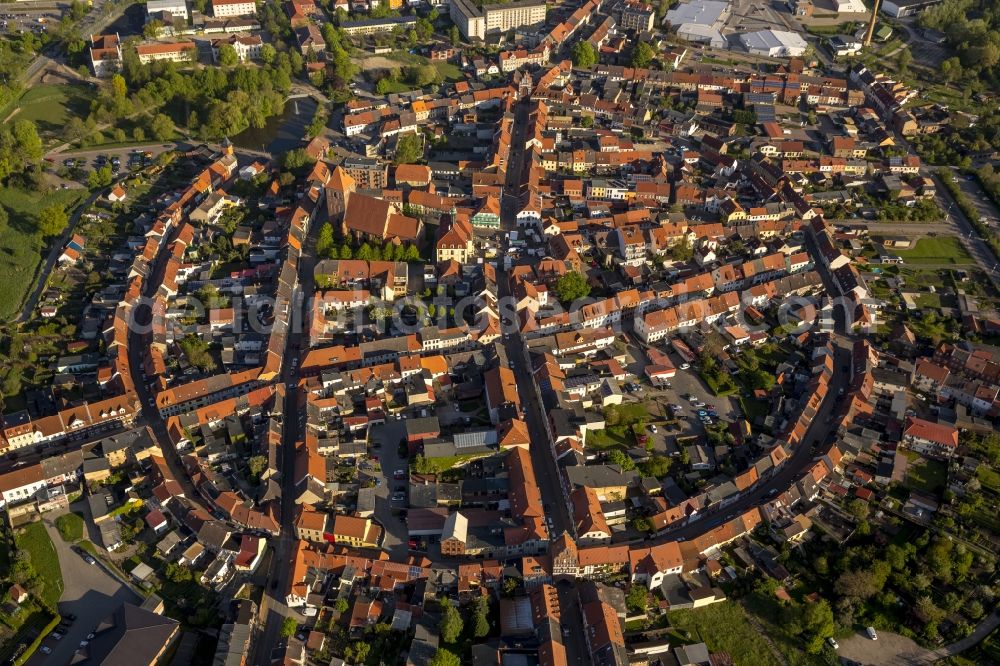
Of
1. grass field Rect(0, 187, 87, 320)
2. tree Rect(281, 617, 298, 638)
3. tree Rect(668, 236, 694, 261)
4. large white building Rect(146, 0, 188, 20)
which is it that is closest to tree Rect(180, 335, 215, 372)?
grass field Rect(0, 187, 87, 320)

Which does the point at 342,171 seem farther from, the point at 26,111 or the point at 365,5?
the point at 365,5

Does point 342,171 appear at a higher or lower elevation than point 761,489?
higher

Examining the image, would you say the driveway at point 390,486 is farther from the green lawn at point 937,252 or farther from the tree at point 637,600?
the green lawn at point 937,252

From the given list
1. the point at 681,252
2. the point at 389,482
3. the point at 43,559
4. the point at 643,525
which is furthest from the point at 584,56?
the point at 43,559

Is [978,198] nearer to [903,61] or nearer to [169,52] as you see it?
[903,61]

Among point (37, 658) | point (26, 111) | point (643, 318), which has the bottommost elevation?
point (37, 658)

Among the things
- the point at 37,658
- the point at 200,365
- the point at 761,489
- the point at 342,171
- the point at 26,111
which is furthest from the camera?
the point at 26,111

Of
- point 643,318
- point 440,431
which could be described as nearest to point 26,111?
point 440,431

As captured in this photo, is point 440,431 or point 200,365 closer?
point 440,431
